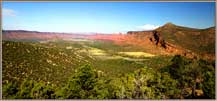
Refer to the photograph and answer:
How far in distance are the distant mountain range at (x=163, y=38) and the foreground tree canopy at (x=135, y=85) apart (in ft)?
0.60

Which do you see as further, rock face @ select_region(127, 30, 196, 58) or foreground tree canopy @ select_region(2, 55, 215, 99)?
rock face @ select_region(127, 30, 196, 58)

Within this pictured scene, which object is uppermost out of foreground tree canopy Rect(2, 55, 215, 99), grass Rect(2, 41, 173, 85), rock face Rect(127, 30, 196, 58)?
rock face Rect(127, 30, 196, 58)

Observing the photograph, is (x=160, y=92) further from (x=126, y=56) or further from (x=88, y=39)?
(x=88, y=39)

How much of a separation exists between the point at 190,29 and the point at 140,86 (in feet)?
4.18

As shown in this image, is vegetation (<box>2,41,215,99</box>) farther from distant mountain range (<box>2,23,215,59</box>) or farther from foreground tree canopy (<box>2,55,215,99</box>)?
distant mountain range (<box>2,23,215,59</box>)

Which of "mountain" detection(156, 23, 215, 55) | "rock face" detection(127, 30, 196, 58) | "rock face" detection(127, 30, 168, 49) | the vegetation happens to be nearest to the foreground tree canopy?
the vegetation

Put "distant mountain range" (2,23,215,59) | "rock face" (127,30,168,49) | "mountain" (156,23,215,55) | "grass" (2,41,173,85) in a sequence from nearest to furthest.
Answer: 1. "mountain" (156,23,215,55)
2. "distant mountain range" (2,23,215,59)
3. "grass" (2,41,173,85)
4. "rock face" (127,30,168,49)

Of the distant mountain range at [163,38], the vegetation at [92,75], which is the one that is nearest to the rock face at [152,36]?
the distant mountain range at [163,38]

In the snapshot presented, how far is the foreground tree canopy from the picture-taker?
22.4 feet

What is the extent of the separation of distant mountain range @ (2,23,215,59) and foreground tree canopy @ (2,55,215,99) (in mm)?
182

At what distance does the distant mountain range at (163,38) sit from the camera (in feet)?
22.6

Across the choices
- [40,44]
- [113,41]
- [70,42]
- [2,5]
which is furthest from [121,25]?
[2,5]

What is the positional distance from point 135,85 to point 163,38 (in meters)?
0.98

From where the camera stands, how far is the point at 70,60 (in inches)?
281
